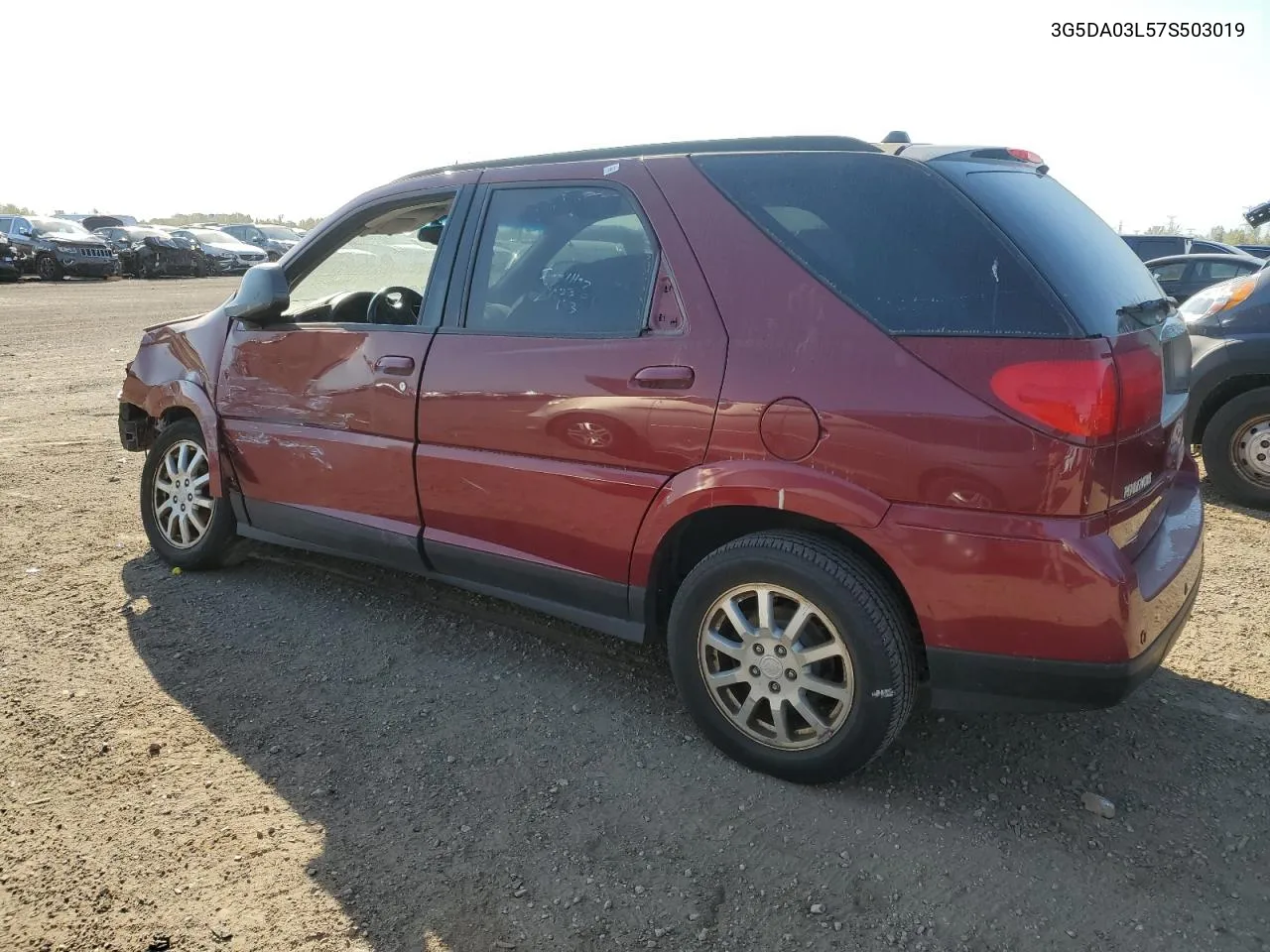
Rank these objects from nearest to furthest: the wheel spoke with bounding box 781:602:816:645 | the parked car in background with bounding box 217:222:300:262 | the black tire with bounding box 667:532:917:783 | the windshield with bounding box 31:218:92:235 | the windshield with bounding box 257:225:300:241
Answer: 1. the black tire with bounding box 667:532:917:783
2. the wheel spoke with bounding box 781:602:816:645
3. the windshield with bounding box 31:218:92:235
4. the parked car in background with bounding box 217:222:300:262
5. the windshield with bounding box 257:225:300:241

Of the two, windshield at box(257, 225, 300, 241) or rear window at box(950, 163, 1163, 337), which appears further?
windshield at box(257, 225, 300, 241)

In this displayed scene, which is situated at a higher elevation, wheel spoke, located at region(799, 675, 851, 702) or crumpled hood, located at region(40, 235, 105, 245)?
crumpled hood, located at region(40, 235, 105, 245)

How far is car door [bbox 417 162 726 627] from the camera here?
9.66 ft

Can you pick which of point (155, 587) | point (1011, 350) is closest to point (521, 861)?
point (1011, 350)

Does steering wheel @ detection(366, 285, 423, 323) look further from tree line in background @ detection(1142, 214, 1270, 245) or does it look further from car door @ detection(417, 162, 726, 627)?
tree line in background @ detection(1142, 214, 1270, 245)

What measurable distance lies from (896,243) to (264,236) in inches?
1486

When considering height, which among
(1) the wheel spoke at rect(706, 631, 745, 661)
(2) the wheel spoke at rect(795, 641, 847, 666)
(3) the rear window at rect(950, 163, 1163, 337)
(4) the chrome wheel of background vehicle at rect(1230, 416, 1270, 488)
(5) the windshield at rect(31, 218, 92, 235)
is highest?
(5) the windshield at rect(31, 218, 92, 235)

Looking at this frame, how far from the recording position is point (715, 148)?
Answer: 3068 mm

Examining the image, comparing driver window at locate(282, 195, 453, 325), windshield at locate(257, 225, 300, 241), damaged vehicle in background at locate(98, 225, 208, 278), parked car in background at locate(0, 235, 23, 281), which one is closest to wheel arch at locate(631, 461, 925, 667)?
driver window at locate(282, 195, 453, 325)

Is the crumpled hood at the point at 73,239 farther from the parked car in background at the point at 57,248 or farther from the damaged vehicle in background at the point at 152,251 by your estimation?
the damaged vehicle in background at the point at 152,251

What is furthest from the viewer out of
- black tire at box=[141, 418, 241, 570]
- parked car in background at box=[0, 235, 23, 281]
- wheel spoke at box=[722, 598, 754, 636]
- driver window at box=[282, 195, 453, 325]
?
parked car in background at box=[0, 235, 23, 281]

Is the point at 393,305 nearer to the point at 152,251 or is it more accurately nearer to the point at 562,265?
the point at 562,265

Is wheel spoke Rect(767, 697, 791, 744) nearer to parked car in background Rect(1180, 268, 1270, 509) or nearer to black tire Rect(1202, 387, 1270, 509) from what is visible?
parked car in background Rect(1180, 268, 1270, 509)

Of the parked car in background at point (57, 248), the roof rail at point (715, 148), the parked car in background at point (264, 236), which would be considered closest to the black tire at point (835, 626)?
the roof rail at point (715, 148)
